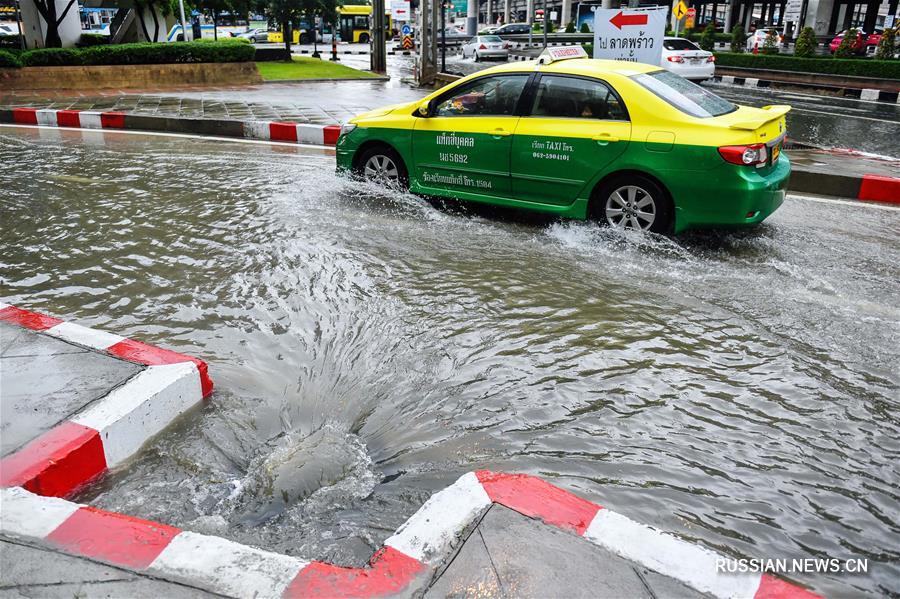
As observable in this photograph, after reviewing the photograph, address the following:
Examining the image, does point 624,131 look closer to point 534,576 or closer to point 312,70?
point 534,576

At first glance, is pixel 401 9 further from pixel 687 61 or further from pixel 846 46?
pixel 846 46

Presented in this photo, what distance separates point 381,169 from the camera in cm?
743

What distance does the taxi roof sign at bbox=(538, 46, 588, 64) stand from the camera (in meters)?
6.53

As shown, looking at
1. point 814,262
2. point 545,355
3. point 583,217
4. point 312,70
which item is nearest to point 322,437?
point 545,355

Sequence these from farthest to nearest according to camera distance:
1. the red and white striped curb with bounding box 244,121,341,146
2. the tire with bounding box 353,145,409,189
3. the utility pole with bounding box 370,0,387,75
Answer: the utility pole with bounding box 370,0,387,75
the red and white striped curb with bounding box 244,121,341,146
the tire with bounding box 353,145,409,189

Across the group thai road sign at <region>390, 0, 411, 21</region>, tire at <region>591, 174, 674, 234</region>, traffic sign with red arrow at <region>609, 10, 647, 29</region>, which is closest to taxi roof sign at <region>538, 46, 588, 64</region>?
tire at <region>591, 174, 674, 234</region>

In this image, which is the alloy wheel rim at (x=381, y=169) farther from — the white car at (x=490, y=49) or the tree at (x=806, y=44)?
the white car at (x=490, y=49)

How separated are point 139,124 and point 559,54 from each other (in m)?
9.49

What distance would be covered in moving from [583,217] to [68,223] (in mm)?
4779

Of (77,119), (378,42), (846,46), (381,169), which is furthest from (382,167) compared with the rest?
(846,46)

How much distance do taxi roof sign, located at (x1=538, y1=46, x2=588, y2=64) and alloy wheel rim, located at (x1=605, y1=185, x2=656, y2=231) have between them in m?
1.47

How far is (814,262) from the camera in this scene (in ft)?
18.6

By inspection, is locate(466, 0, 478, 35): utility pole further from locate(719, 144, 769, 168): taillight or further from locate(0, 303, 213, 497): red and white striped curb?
locate(0, 303, 213, 497): red and white striped curb

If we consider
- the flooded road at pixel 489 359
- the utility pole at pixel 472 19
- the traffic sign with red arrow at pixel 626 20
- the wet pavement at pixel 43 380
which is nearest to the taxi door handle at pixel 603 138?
the flooded road at pixel 489 359
